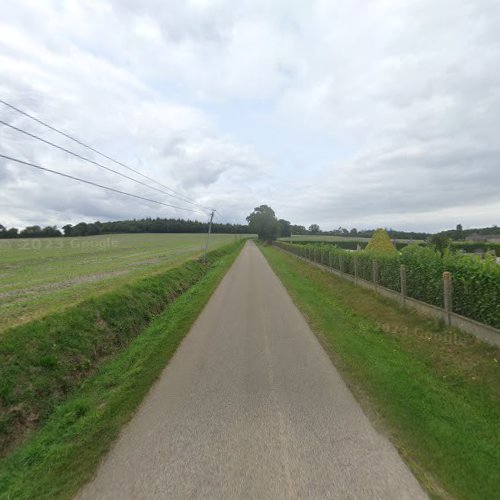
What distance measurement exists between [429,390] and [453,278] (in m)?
3.99

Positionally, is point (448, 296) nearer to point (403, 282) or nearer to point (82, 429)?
point (403, 282)

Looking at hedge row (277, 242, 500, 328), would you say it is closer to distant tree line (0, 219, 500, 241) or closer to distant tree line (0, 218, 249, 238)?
distant tree line (0, 219, 500, 241)

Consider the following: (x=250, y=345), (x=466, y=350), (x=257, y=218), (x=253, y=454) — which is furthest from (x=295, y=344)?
(x=257, y=218)

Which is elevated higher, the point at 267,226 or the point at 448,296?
the point at 267,226

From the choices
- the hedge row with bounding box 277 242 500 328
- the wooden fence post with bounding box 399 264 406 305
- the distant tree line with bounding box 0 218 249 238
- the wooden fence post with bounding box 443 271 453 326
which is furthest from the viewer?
the distant tree line with bounding box 0 218 249 238

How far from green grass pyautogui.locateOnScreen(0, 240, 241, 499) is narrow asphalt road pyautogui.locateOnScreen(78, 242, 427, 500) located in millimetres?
219

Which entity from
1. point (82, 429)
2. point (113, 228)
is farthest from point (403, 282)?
point (113, 228)

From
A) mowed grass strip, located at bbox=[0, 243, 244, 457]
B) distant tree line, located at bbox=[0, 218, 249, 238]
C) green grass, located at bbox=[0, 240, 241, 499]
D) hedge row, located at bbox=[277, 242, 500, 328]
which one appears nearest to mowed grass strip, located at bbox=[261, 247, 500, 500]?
hedge row, located at bbox=[277, 242, 500, 328]

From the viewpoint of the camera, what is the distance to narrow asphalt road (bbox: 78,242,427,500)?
10.5ft

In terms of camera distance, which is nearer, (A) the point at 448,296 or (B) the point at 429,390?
(B) the point at 429,390

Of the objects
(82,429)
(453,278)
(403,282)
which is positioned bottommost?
(82,429)

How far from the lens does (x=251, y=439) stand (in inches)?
157

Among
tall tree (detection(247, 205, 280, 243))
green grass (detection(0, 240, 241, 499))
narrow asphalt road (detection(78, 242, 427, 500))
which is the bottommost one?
green grass (detection(0, 240, 241, 499))

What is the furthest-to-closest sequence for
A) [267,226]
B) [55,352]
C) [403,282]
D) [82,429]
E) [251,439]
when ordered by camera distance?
[267,226] → [403,282] → [55,352] → [82,429] → [251,439]
